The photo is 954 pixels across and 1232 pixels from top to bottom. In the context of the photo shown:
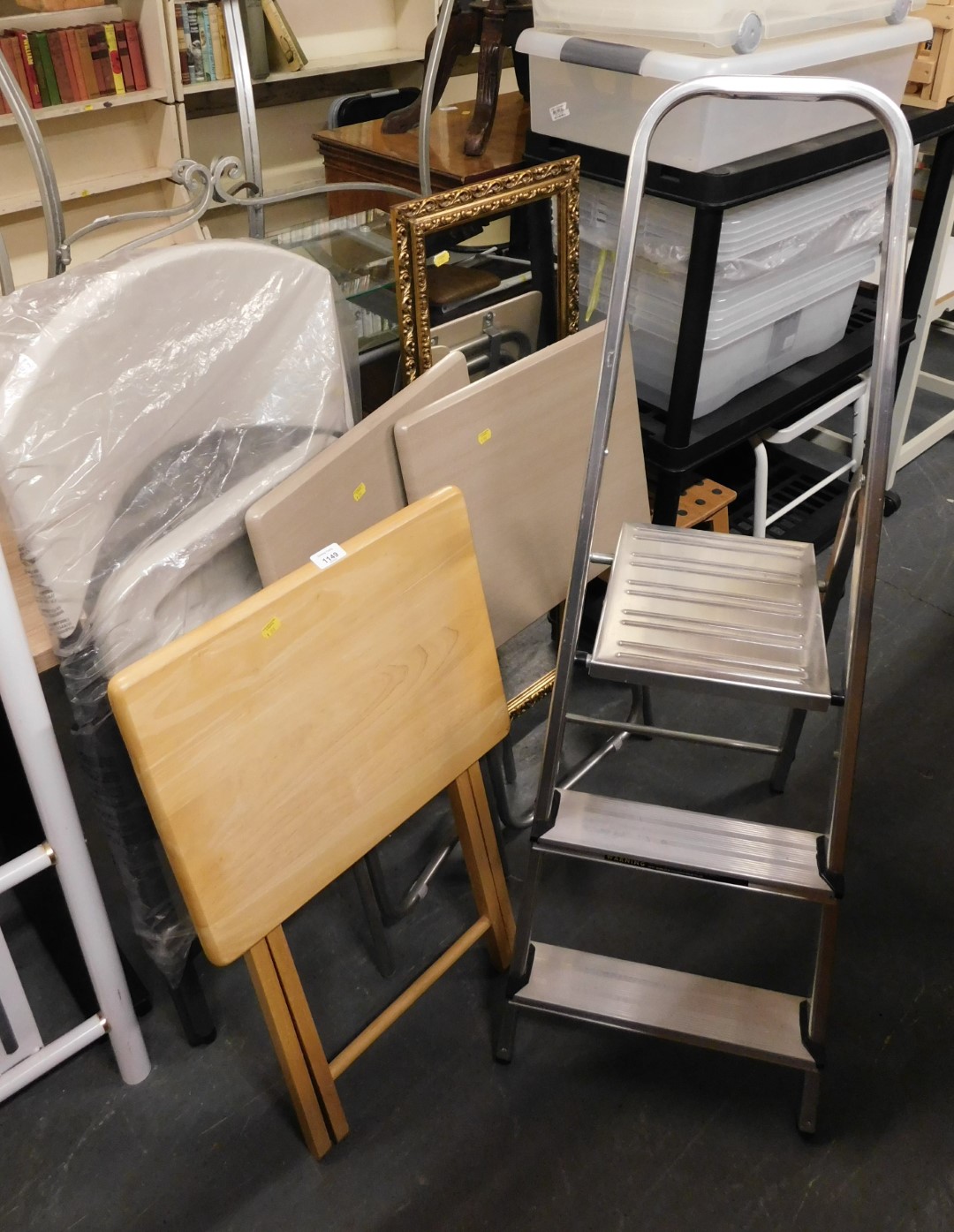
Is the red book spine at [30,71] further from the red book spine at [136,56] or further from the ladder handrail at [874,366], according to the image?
the ladder handrail at [874,366]

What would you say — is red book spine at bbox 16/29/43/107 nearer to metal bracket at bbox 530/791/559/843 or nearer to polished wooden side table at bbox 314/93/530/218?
polished wooden side table at bbox 314/93/530/218

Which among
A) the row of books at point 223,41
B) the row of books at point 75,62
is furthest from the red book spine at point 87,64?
the row of books at point 223,41

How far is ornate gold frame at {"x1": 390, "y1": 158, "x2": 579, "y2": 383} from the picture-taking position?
1.42 meters

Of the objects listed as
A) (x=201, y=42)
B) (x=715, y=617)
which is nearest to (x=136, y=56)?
(x=201, y=42)

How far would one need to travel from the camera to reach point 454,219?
146 cm

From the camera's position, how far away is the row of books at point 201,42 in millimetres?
2770

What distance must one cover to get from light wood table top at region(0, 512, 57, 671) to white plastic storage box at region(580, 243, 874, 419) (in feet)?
3.62

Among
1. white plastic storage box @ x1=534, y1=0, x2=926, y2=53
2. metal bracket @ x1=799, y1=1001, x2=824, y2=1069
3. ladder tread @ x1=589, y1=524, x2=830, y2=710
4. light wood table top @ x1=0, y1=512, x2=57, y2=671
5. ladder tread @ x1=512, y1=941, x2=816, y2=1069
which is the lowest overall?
ladder tread @ x1=512, y1=941, x2=816, y2=1069

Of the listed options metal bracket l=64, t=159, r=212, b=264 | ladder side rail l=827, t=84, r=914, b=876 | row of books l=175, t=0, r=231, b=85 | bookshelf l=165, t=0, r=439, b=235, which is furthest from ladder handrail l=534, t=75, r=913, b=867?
row of books l=175, t=0, r=231, b=85

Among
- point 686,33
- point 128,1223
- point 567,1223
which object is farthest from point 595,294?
point 128,1223

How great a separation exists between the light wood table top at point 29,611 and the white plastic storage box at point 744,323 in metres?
1.10

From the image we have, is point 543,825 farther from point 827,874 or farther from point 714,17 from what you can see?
point 714,17

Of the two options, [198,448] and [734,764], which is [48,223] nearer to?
[198,448]

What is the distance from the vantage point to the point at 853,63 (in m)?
1.58
